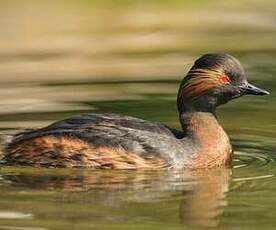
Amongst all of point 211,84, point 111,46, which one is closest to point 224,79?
point 211,84

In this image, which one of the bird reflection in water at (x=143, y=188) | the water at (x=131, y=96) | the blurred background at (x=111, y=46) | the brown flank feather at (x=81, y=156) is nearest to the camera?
the water at (x=131, y=96)

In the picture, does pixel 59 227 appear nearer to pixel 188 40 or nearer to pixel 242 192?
pixel 242 192

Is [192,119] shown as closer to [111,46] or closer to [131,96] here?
[131,96]

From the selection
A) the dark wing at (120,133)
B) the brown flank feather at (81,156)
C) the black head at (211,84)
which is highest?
the black head at (211,84)

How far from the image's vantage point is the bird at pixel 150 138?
41.9 feet

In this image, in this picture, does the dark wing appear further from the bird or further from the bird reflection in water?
the bird reflection in water

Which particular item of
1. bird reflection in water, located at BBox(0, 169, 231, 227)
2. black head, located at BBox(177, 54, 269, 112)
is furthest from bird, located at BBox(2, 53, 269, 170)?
bird reflection in water, located at BBox(0, 169, 231, 227)

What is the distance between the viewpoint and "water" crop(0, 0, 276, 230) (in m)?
11.1

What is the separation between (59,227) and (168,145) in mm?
2579

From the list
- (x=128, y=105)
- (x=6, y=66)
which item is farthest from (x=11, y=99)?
(x=6, y=66)

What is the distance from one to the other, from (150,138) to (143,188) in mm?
859

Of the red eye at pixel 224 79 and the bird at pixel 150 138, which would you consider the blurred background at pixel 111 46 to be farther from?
→ the red eye at pixel 224 79

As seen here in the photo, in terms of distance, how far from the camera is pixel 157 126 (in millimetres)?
13016

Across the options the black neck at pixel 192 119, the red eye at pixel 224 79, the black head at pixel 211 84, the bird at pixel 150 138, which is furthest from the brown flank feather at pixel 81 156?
Result: the red eye at pixel 224 79
